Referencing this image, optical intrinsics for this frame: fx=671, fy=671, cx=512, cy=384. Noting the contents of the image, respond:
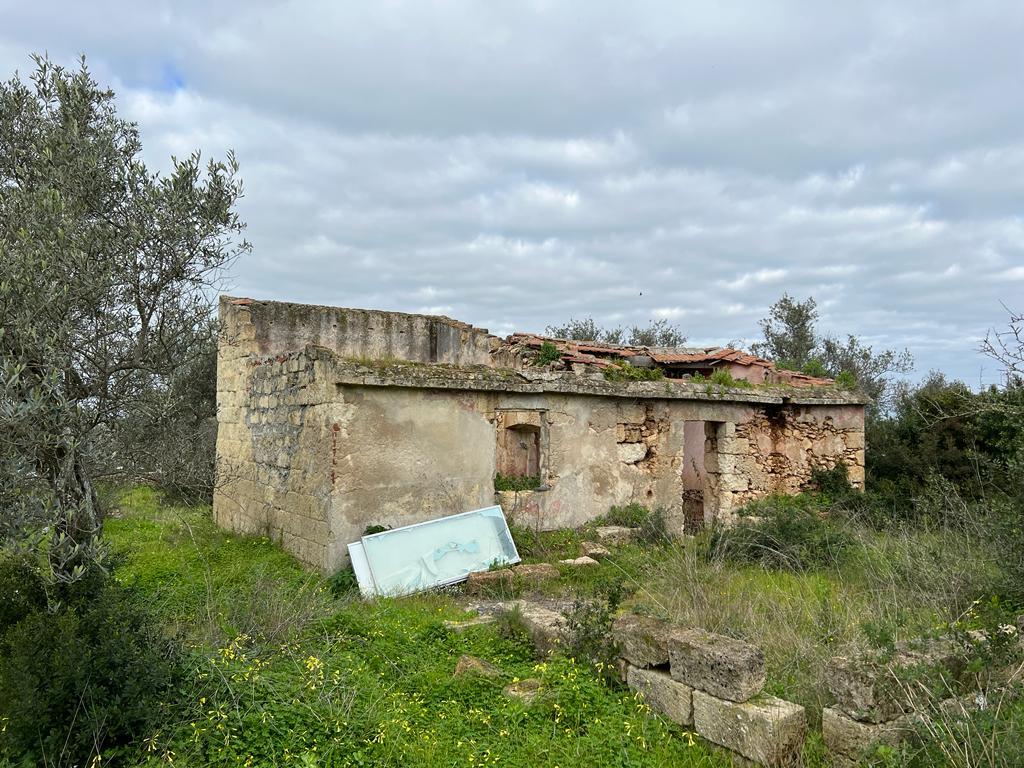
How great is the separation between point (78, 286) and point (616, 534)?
7.47 m

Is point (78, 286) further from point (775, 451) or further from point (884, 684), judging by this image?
point (775, 451)

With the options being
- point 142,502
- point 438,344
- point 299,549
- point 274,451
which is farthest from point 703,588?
point 142,502

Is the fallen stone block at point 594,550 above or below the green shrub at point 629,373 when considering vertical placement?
below

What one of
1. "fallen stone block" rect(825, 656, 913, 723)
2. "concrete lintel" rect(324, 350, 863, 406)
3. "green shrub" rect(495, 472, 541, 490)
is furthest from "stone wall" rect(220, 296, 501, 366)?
"fallen stone block" rect(825, 656, 913, 723)

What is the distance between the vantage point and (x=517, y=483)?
9.78 metres

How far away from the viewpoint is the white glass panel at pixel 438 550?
7.68m

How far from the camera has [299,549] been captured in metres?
8.52

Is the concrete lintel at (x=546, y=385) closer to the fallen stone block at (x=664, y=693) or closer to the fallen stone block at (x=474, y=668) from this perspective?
the fallen stone block at (x=474, y=668)

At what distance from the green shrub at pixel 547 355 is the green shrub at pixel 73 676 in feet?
25.6

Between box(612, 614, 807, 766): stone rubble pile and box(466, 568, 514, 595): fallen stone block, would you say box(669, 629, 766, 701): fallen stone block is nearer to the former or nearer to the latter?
box(612, 614, 807, 766): stone rubble pile

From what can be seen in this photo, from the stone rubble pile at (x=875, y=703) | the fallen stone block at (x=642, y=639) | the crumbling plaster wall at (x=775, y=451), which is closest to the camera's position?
the stone rubble pile at (x=875, y=703)

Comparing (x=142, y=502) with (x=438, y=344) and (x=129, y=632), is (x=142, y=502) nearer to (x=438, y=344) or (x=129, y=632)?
(x=438, y=344)

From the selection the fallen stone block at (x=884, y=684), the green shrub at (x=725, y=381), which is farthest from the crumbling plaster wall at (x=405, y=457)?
the fallen stone block at (x=884, y=684)

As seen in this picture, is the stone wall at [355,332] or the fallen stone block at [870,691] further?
the stone wall at [355,332]
